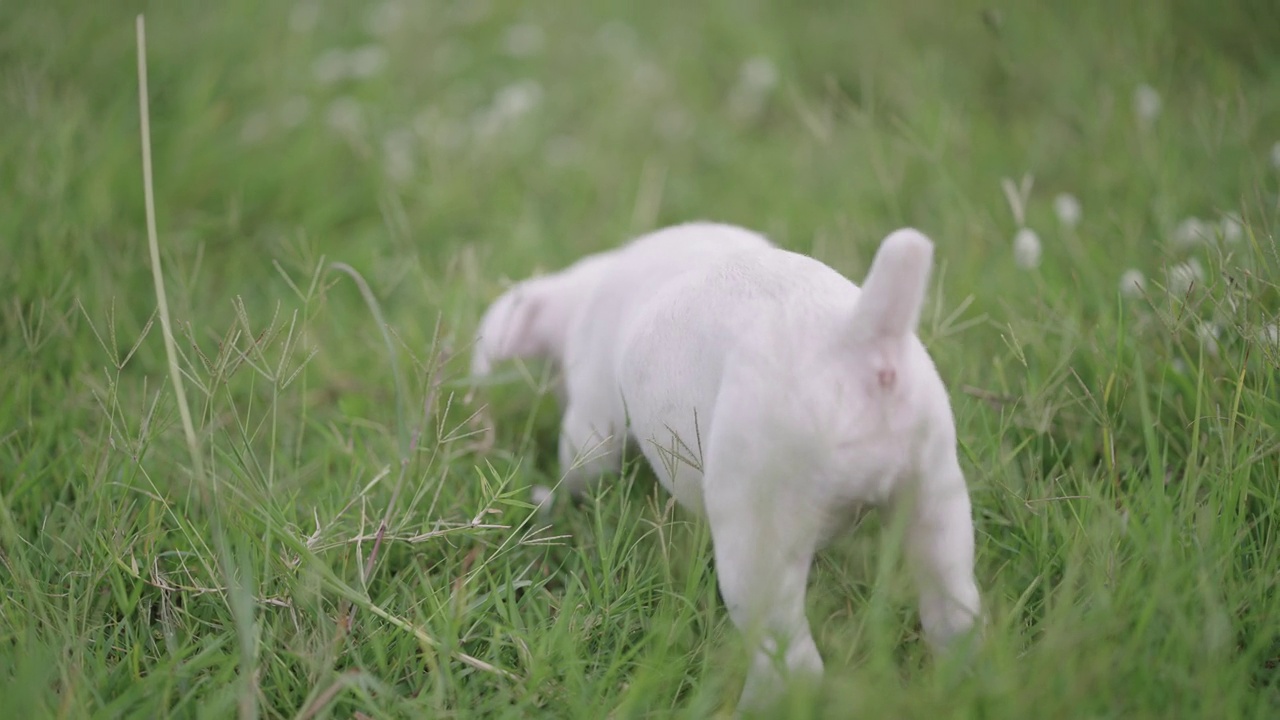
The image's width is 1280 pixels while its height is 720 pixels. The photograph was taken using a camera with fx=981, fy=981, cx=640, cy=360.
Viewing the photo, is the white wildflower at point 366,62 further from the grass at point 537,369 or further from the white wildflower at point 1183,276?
the white wildflower at point 1183,276

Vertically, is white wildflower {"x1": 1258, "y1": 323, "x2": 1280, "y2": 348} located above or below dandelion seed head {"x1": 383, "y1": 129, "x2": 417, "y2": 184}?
above

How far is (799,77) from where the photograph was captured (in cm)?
526

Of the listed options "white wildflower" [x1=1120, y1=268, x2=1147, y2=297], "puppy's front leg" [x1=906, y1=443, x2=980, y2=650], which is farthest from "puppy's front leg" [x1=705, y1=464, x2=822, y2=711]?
"white wildflower" [x1=1120, y1=268, x2=1147, y2=297]

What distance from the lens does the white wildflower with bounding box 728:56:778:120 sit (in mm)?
4957

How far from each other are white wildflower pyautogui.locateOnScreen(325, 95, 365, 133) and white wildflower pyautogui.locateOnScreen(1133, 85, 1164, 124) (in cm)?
306

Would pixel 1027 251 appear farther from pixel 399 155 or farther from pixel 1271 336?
pixel 399 155

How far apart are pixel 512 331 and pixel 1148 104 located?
7.67 feet

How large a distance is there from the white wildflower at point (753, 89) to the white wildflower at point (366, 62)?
1.79 meters

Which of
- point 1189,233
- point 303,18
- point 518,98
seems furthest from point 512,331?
point 303,18

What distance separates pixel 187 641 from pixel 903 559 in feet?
4.32

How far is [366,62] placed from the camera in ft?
16.1

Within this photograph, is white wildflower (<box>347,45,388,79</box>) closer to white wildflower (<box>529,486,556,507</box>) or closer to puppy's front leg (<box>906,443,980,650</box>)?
white wildflower (<box>529,486,556,507</box>)

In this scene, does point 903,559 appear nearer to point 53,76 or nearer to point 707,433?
point 707,433

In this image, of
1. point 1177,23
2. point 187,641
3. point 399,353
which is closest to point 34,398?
point 399,353
